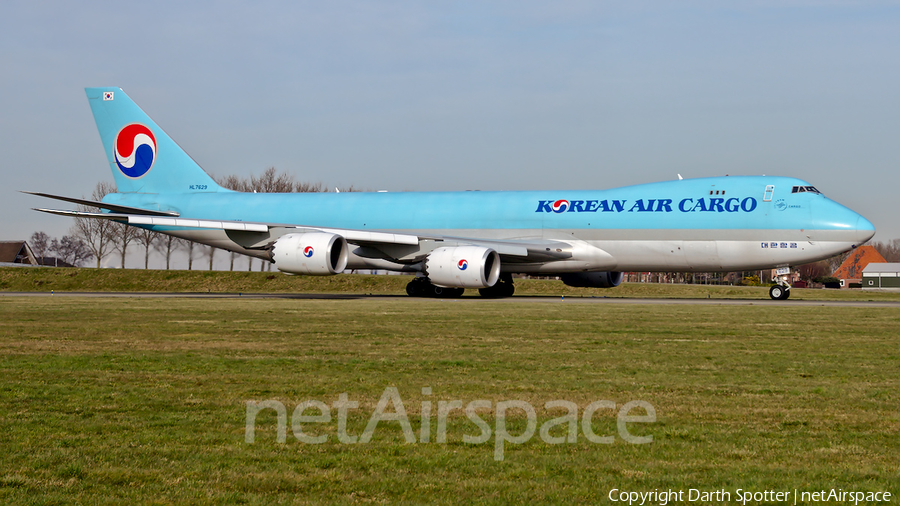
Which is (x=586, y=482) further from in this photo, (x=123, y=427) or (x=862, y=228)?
(x=862, y=228)

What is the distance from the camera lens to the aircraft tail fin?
1507 inches

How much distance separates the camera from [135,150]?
38812 millimetres

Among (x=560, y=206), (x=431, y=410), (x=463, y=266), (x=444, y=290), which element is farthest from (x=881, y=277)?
(x=431, y=410)

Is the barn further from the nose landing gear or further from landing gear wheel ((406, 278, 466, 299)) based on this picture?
landing gear wheel ((406, 278, 466, 299))

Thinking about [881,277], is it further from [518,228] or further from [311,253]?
[311,253]

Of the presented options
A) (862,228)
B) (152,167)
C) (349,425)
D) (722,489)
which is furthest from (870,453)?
(152,167)

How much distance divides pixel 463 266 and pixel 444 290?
Answer: 4853 mm

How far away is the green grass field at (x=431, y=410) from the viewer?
531 cm

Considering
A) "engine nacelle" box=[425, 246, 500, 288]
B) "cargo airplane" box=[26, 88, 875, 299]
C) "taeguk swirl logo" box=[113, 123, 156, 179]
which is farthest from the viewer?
"taeguk swirl logo" box=[113, 123, 156, 179]

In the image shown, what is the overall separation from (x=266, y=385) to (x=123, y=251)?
71.7 m

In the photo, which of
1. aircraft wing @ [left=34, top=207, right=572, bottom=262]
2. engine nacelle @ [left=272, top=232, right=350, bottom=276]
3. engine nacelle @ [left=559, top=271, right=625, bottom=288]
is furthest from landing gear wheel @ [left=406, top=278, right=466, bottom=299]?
engine nacelle @ [left=559, top=271, right=625, bottom=288]

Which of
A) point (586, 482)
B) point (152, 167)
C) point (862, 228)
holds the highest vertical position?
point (152, 167)

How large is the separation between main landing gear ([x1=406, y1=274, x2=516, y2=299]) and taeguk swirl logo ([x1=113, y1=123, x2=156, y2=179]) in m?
14.5

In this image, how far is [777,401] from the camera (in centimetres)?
823
